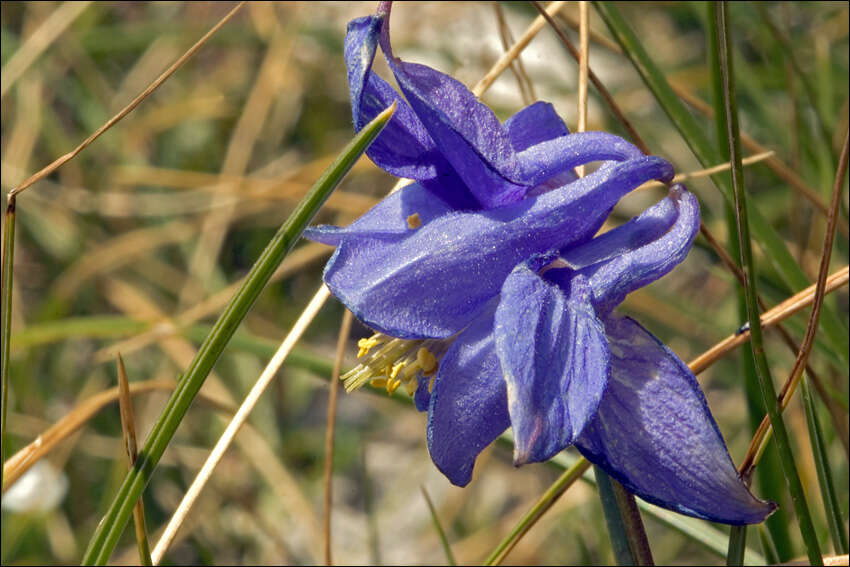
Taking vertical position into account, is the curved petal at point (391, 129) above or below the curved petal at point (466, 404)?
above

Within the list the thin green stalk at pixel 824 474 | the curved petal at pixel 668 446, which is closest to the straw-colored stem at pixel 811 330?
the thin green stalk at pixel 824 474

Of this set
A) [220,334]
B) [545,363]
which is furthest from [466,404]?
[220,334]

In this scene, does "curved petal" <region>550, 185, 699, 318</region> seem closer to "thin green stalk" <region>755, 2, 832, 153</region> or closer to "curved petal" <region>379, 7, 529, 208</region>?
"curved petal" <region>379, 7, 529, 208</region>

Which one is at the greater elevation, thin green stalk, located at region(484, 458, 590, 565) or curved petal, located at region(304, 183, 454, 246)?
curved petal, located at region(304, 183, 454, 246)

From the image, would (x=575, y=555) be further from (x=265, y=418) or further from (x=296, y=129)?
(x=296, y=129)

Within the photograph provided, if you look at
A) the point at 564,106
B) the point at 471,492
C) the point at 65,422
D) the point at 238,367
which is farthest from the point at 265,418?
the point at 564,106

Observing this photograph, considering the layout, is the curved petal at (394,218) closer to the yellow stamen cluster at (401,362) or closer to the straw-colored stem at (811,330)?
the yellow stamen cluster at (401,362)

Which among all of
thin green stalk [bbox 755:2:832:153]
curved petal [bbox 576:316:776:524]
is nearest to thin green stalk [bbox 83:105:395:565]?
curved petal [bbox 576:316:776:524]

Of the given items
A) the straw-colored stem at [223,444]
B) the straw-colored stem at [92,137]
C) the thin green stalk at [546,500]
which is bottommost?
the thin green stalk at [546,500]

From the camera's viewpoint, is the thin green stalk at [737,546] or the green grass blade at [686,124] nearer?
the thin green stalk at [737,546]
